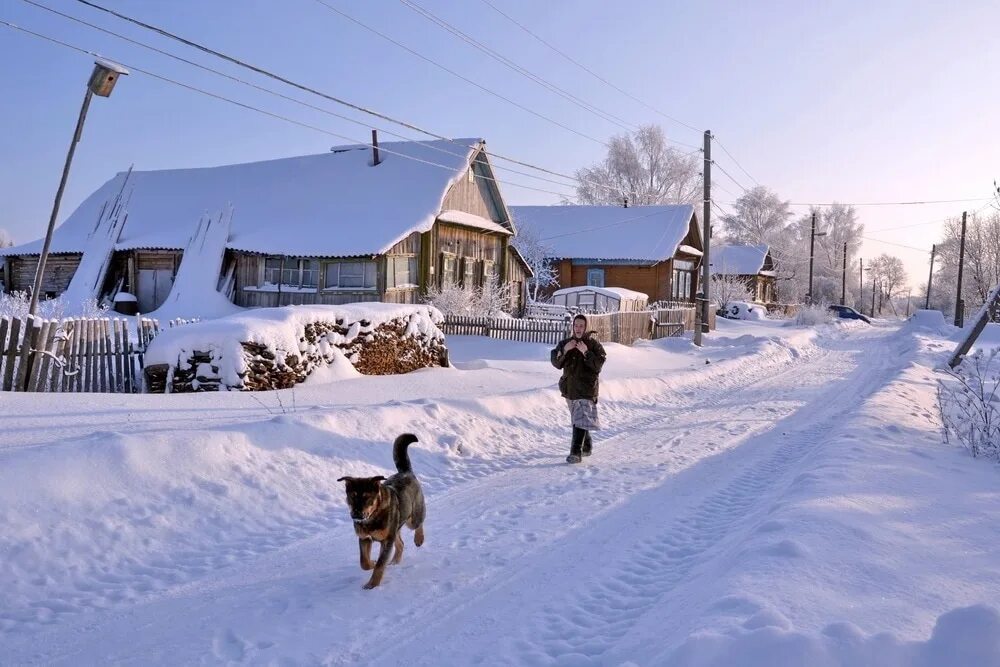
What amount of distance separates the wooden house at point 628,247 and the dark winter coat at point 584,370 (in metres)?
33.5

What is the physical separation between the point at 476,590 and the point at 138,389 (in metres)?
8.31

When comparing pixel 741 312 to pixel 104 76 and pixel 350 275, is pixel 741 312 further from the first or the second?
pixel 104 76

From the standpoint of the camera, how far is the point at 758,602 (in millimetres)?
3906

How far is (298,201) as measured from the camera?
1138 inches

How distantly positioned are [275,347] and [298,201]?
1856cm

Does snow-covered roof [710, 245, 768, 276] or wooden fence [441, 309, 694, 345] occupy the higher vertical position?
snow-covered roof [710, 245, 768, 276]

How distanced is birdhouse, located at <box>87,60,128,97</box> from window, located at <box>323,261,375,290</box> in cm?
1298

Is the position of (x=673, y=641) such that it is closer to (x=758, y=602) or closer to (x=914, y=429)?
(x=758, y=602)

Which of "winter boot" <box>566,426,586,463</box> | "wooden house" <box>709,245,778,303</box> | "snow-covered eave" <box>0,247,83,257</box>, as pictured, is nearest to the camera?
"winter boot" <box>566,426,586,463</box>

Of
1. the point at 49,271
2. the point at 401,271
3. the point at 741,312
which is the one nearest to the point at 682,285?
the point at 741,312

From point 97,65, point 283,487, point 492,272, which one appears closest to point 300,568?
point 283,487

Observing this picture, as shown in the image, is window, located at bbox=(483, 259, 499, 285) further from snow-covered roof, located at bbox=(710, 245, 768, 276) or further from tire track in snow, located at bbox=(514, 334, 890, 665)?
snow-covered roof, located at bbox=(710, 245, 768, 276)

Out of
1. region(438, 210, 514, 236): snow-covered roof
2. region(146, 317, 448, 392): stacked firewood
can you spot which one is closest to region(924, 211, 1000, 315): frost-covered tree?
region(438, 210, 514, 236): snow-covered roof

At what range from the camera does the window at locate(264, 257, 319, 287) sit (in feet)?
86.3
